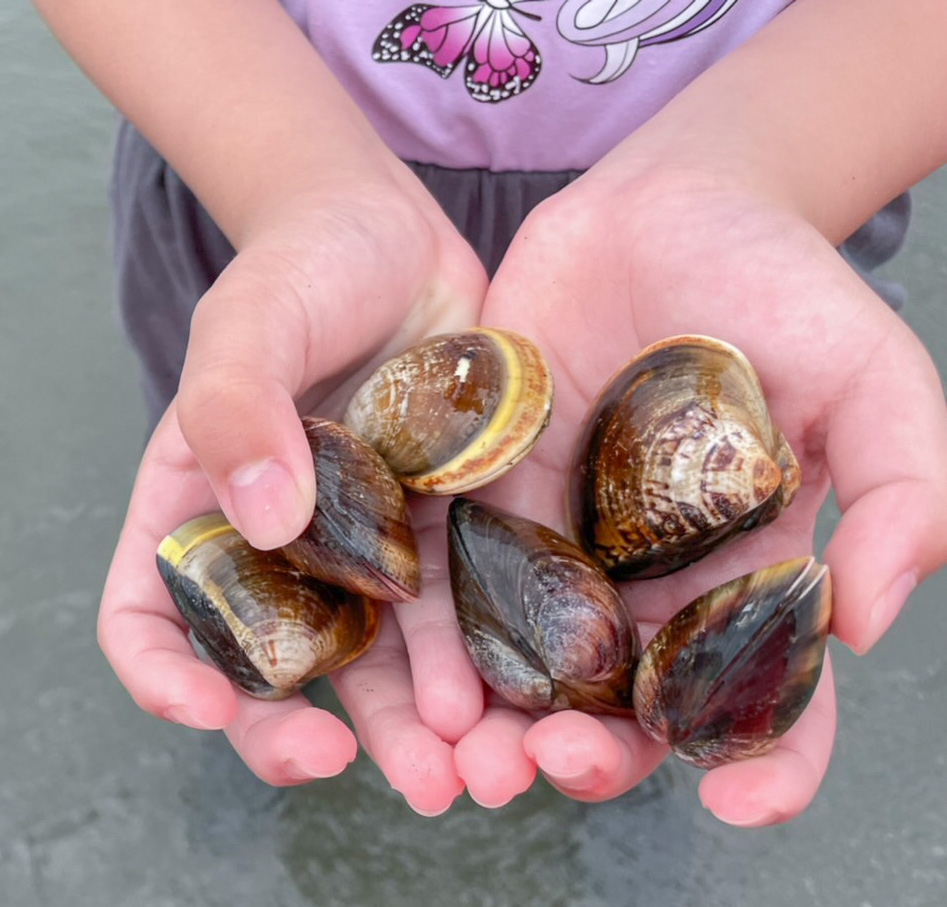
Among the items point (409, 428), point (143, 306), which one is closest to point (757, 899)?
point (409, 428)

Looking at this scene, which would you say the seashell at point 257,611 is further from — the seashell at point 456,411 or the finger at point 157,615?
the seashell at point 456,411

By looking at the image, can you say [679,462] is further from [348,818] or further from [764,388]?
[348,818]

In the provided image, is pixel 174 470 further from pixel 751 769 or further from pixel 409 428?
pixel 751 769

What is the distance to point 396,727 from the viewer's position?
104 cm

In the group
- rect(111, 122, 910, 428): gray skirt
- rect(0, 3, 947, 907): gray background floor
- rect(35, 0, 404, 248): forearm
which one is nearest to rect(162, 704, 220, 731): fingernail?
rect(0, 3, 947, 907): gray background floor

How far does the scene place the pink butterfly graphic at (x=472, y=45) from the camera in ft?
4.89

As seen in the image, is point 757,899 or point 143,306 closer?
point 757,899

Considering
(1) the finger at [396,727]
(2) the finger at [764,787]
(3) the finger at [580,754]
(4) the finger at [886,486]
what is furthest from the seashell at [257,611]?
(4) the finger at [886,486]

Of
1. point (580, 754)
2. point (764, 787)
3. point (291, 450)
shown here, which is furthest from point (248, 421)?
point (764, 787)

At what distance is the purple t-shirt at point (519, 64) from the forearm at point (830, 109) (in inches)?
4.4

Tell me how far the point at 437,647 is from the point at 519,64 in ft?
3.07

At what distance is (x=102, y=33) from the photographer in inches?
58.2

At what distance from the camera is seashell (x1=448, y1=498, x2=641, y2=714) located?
1.03 meters

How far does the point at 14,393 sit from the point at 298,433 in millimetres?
1321
